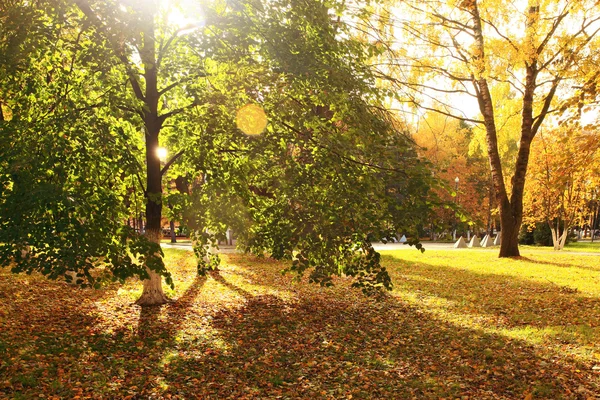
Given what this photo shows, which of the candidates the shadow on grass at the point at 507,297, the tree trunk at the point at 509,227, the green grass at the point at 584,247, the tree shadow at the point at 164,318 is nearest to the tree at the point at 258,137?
the tree shadow at the point at 164,318

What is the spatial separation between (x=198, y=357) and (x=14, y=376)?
2.47 m

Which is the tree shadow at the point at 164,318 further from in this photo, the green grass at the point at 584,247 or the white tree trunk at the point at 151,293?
the green grass at the point at 584,247

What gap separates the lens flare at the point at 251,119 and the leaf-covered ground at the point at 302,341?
143 inches

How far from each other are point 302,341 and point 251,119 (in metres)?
3.98

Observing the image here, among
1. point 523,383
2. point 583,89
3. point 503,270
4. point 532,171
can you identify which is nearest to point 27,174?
point 523,383

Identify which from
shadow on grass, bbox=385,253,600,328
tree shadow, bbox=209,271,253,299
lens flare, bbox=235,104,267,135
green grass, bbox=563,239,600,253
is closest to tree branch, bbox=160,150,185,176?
lens flare, bbox=235,104,267,135

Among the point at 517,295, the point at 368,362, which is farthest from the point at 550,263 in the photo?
the point at 368,362

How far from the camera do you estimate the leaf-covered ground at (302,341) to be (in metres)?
6.29

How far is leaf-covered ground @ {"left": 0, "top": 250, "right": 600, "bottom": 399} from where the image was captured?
6289 mm

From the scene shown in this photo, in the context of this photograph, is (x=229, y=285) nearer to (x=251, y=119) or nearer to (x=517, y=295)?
(x=251, y=119)

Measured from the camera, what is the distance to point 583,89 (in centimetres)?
998

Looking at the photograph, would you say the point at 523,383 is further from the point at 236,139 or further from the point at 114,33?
the point at 114,33

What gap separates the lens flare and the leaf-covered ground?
Answer: 11.9 ft

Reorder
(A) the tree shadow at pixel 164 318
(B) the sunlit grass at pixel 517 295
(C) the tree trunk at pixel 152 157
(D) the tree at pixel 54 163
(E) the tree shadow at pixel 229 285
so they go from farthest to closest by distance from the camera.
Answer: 1. (E) the tree shadow at pixel 229 285
2. (C) the tree trunk at pixel 152 157
3. (B) the sunlit grass at pixel 517 295
4. (A) the tree shadow at pixel 164 318
5. (D) the tree at pixel 54 163
